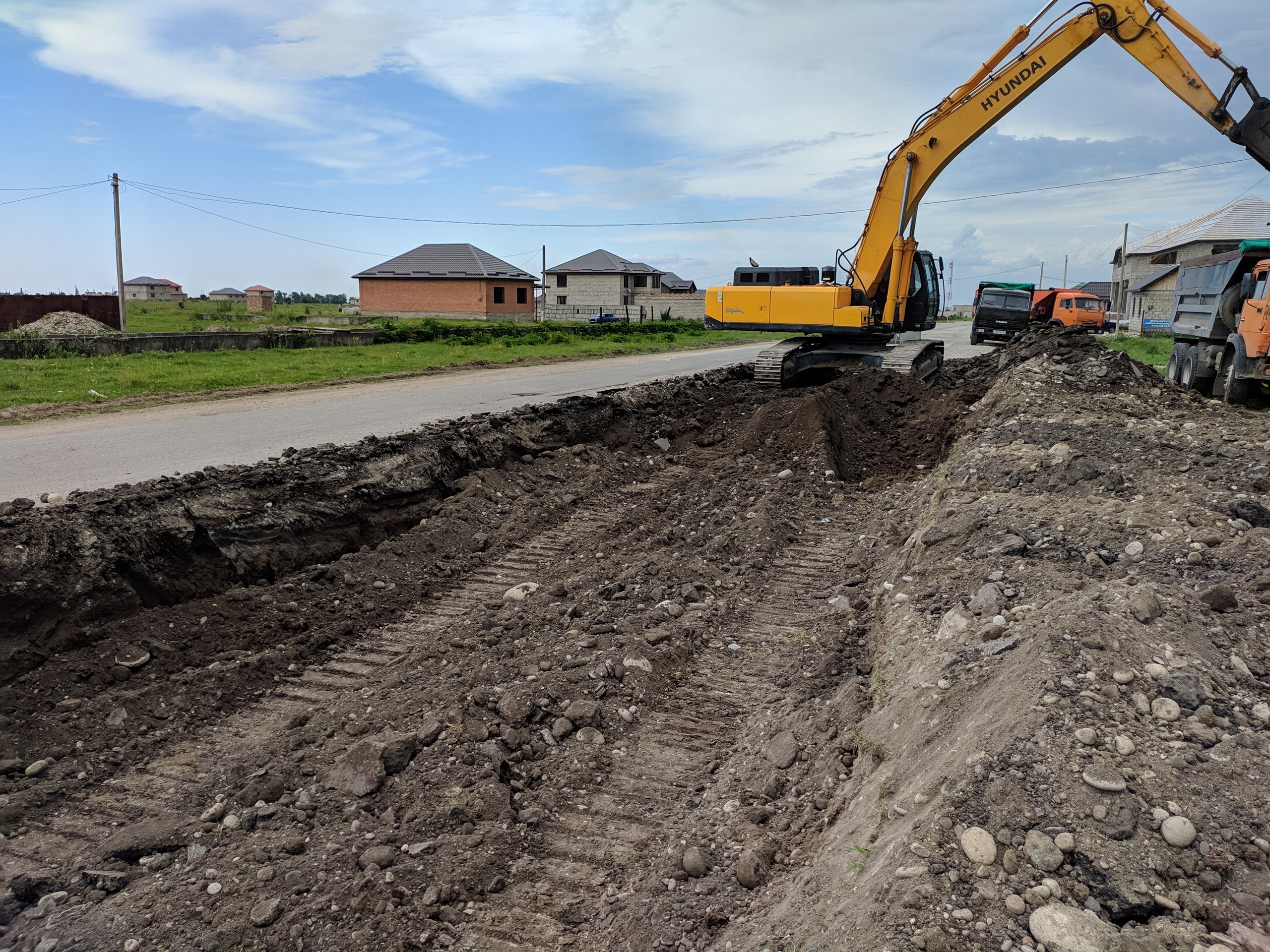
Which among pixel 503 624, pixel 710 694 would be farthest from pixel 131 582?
pixel 710 694

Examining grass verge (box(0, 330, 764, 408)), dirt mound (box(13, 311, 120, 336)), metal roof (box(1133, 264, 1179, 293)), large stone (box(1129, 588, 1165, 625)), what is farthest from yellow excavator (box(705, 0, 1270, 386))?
metal roof (box(1133, 264, 1179, 293))

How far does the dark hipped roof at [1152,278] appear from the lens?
163ft

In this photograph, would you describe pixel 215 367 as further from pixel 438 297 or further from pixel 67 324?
pixel 438 297

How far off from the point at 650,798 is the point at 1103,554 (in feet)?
11.3

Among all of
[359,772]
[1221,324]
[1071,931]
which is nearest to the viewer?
[1071,931]

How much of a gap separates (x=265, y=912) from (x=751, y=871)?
1773 millimetres

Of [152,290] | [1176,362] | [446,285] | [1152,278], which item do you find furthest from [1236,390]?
[152,290]

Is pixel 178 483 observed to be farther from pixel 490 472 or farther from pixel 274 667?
pixel 490 472

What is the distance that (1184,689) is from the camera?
3.20 meters

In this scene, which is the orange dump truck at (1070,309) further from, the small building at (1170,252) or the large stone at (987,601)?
the large stone at (987,601)

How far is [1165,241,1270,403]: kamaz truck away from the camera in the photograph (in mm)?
12242

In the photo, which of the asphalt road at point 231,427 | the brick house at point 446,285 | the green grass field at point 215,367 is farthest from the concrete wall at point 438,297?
the asphalt road at point 231,427

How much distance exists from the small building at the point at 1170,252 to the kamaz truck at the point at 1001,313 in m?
13.3

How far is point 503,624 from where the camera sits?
5.41 metres
